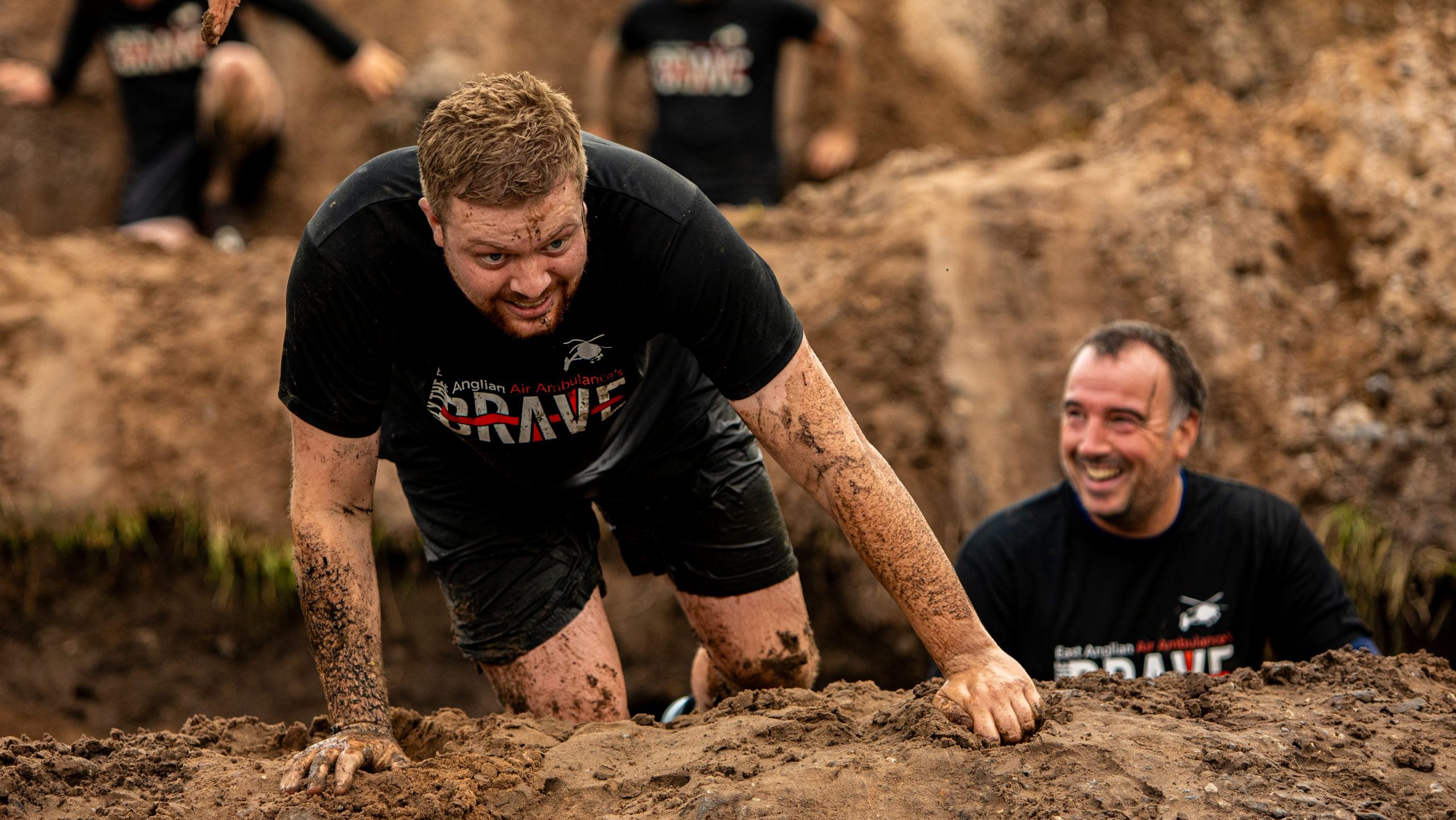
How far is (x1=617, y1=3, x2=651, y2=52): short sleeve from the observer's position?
7006 millimetres

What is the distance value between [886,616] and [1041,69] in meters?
4.00

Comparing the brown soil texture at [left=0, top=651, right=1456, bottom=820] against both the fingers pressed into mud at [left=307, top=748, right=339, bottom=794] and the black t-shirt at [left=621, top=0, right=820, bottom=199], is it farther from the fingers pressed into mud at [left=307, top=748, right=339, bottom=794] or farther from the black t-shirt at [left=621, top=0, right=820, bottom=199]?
the black t-shirt at [left=621, top=0, right=820, bottom=199]

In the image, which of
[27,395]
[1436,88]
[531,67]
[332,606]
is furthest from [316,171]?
[1436,88]

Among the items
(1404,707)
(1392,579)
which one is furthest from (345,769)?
(1392,579)

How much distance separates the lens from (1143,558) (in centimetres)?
391

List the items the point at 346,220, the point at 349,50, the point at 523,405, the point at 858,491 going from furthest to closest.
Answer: the point at 349,50 < the point at 523,405 < the point at 858,491 < the point at 346,220

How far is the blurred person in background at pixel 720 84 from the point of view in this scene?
6848mm

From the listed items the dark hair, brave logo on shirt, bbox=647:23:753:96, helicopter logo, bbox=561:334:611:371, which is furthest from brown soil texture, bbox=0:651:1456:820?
brave logo on shirt, bbox=647:23:753:96

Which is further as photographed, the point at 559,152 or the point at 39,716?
the point at 39,716

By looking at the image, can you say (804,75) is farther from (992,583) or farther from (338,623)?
(338,623)

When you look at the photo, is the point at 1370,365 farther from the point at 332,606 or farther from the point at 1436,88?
the point at 332,606

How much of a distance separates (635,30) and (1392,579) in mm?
4625

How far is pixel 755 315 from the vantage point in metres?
2.56

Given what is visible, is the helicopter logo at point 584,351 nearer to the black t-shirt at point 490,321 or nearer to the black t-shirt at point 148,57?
the black t-shirt at point 490,321
